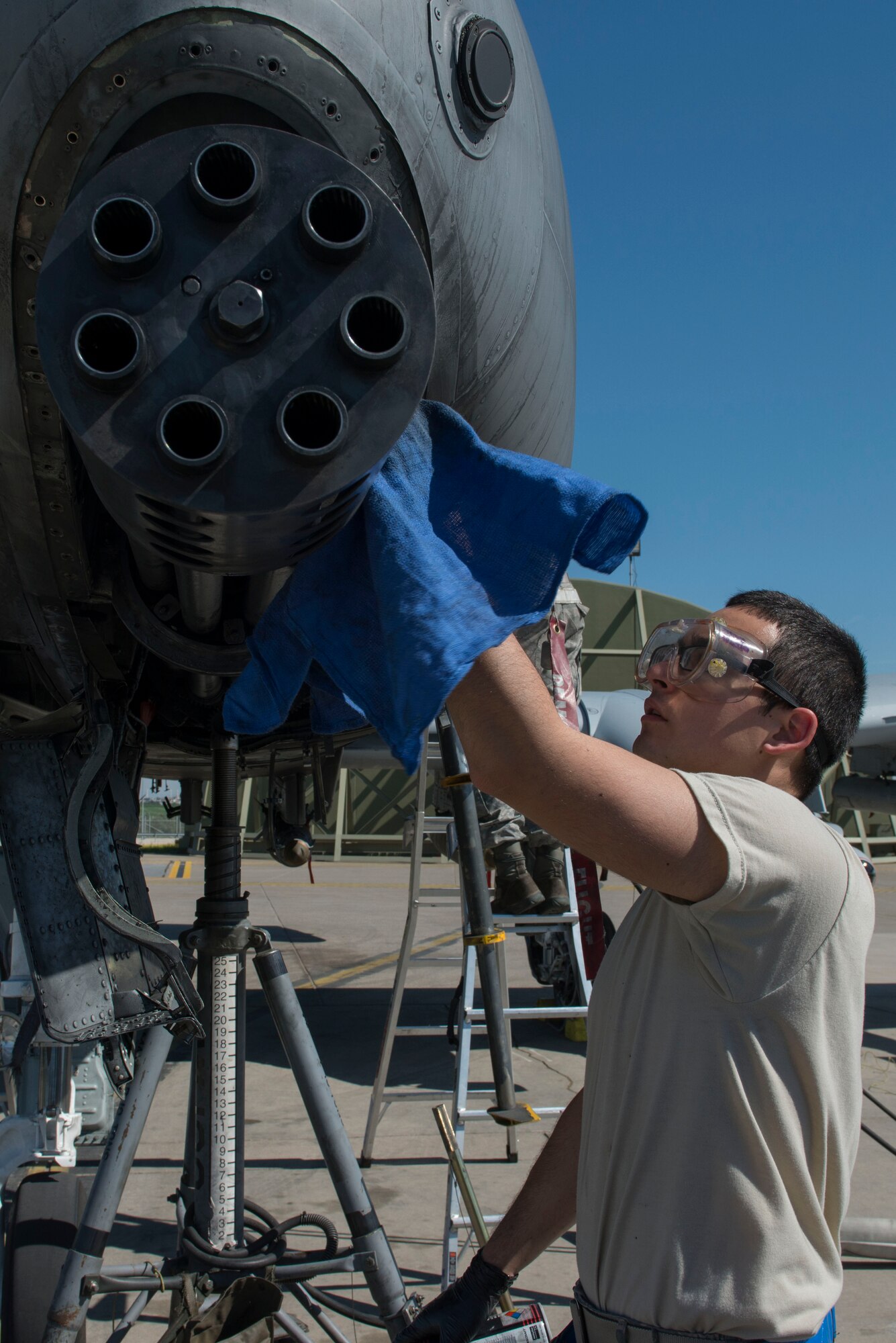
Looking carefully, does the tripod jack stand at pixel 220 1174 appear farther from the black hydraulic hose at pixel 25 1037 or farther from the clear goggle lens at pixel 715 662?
the clear goggle lens at pixel 715 662

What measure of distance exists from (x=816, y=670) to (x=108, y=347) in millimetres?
1108

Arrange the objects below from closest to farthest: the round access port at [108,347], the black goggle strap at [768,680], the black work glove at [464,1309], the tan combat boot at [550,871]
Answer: the round access port at [108,347], the black goggle strap at [768,680], the black work glove at [464,1309], the tan combat boot at [550,871]

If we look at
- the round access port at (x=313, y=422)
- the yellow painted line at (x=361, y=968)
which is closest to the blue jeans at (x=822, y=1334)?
the round access port at (x=313, y=422)

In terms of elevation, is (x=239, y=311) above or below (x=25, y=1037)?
above

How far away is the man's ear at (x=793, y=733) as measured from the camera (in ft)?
4.83

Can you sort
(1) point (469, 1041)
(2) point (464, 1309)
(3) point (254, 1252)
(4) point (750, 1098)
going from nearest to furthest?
(4) point (750, 1098) → (2) point (464, 1309) → (3) point (254, 1252) → (1) point (469, 1041)

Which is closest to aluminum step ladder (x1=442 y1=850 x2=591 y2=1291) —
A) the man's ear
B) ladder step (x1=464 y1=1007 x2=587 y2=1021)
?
ladder step (x1=464 y1=1007 x2=587 y2=1021)

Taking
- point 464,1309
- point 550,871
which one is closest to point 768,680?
point 464,1309

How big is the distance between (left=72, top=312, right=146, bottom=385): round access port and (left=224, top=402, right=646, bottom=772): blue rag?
13.1 inches

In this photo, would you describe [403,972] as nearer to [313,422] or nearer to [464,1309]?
[464,1309]

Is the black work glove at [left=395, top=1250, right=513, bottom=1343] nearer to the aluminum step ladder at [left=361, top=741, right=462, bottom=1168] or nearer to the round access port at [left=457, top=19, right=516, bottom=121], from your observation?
the round access port at [left=457, top=19, right=516, bottom=121]

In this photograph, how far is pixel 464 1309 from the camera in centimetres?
171

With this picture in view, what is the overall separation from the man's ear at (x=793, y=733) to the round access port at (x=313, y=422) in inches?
31.8

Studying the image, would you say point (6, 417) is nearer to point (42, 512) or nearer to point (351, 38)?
point (42, 512)
